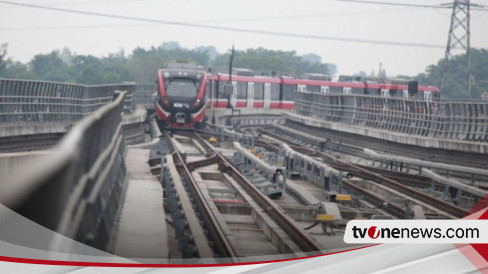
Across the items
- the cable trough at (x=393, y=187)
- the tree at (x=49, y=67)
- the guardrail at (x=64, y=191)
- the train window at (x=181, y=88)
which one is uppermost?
the tree at (x=49, y=67)

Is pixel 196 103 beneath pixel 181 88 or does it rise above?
beneath

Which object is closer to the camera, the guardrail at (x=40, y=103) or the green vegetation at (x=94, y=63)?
the green vegetation at (x=94, y=63)

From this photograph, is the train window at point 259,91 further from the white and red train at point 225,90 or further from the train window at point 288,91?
the train window at point 288,91

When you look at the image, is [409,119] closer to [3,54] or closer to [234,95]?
[3,54]

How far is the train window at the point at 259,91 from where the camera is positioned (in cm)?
2377

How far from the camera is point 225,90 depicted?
1970 cm

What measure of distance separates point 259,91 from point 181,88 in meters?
6.52

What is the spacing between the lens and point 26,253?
1.98m

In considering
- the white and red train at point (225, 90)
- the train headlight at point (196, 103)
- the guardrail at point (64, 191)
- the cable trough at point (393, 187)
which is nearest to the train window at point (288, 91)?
the white and red train at point (225, 90)

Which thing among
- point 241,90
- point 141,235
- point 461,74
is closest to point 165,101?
point 241,90

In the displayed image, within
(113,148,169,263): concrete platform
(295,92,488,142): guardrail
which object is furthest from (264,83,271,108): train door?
(113,148,169,263): concrete platform

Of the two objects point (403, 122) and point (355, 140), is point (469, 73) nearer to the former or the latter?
point (355, 140)

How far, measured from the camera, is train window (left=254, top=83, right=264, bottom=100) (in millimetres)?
23766

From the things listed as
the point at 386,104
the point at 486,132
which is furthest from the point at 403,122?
the point at 486,132
